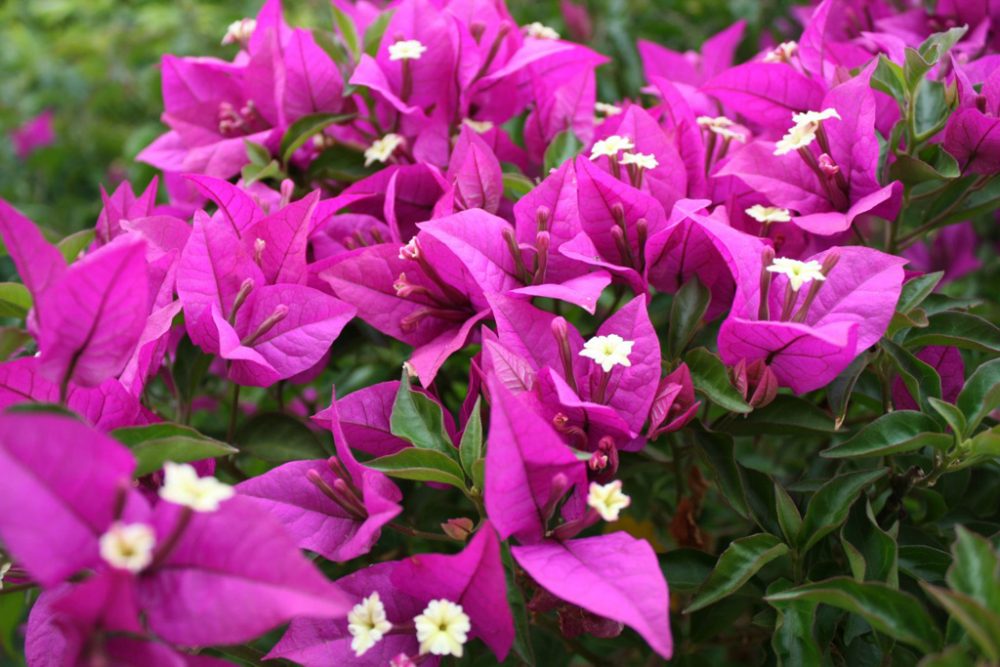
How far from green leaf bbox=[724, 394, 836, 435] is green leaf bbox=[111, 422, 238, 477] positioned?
1.35ft

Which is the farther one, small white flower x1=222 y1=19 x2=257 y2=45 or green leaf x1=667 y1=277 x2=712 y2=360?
small white flower x1=222 y1=19 x2=257 y2=45

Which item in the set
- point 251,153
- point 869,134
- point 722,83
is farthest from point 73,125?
point 869,134

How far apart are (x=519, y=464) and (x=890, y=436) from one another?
0.29 m

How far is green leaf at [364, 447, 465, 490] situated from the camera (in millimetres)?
618

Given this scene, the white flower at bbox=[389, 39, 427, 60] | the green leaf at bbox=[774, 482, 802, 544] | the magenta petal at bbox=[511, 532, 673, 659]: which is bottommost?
the green leaf at bbox=[774, 482, 802, 544]

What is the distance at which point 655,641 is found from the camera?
51 cm

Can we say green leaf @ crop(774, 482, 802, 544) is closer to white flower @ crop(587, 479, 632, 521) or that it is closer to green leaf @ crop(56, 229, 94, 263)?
white flower @ crop(587, 479, 632, 521)

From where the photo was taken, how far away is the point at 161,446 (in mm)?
570

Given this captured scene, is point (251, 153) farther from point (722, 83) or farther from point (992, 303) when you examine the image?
point (992, 303)

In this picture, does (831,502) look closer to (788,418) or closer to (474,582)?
(788,418)

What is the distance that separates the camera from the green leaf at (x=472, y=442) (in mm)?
630

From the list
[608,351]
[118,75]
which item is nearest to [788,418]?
[608,351]

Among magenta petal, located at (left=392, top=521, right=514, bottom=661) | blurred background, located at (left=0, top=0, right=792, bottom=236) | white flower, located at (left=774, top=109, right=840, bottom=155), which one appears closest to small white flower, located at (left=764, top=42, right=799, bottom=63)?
white flower, located at (left=774, top=109, right=840, bottom=155)

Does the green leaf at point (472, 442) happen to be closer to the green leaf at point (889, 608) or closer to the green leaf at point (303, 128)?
the green leaf at point (889, 608)
